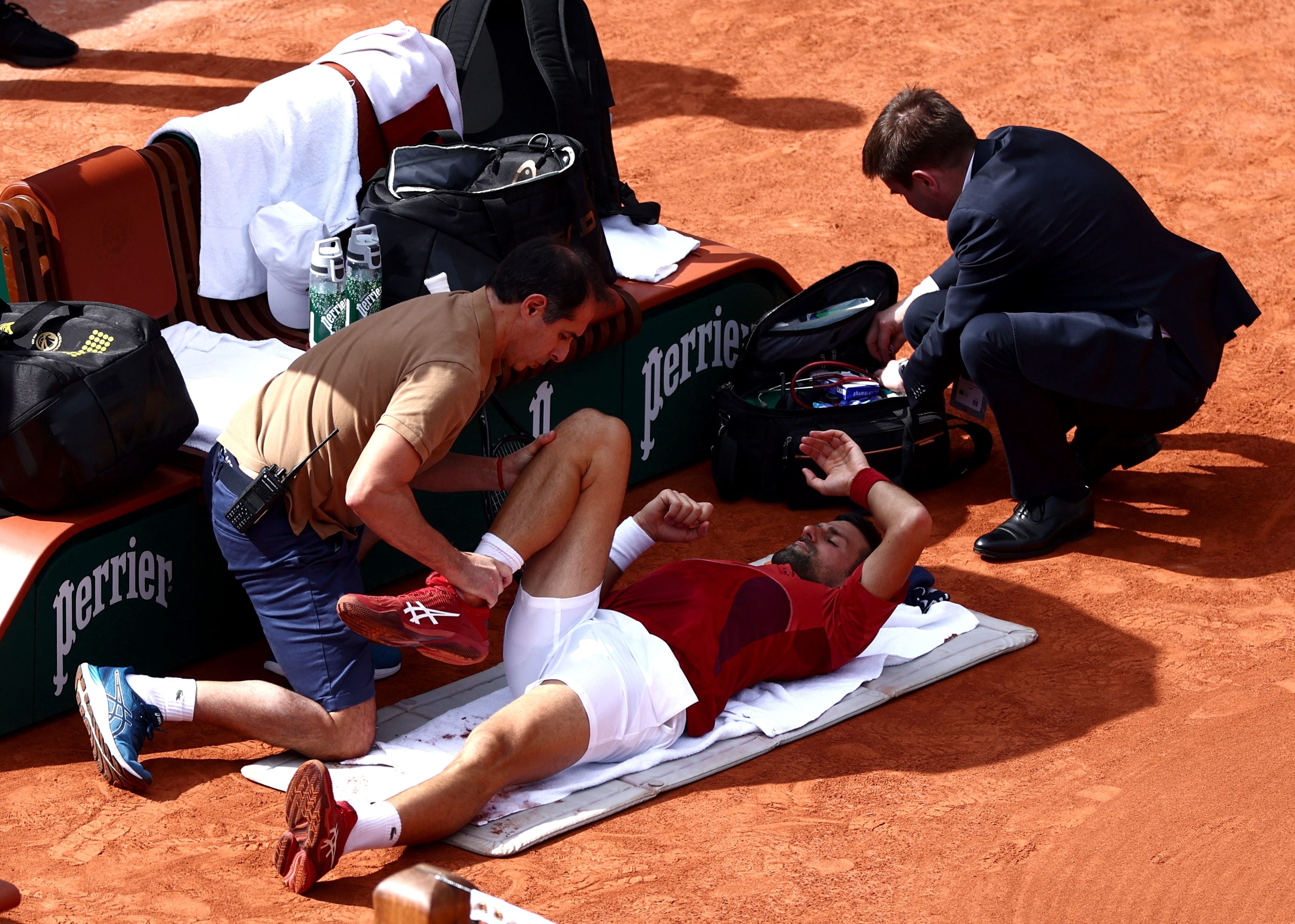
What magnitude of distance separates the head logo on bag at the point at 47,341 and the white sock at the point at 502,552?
4.13 ft

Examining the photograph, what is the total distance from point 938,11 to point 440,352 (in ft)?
→ 23.7

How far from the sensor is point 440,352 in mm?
3951

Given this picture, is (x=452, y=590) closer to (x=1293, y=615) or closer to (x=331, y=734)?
(x=331, y=734)

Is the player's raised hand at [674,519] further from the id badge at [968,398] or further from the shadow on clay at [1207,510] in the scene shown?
the shadow on clay at [1207,510]

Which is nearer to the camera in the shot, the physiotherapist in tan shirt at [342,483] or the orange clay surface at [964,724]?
the orange clay surface at [964,724]

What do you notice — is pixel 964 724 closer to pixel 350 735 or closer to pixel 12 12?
pixel 350 735

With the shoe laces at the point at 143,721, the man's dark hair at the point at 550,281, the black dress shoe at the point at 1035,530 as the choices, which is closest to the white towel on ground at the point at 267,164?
the man's dark hair at the point at 550,281

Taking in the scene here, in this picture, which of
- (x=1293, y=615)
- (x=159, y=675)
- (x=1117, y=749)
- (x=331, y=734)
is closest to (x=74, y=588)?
(x=159, y=675)

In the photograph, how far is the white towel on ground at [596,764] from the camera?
154 inches

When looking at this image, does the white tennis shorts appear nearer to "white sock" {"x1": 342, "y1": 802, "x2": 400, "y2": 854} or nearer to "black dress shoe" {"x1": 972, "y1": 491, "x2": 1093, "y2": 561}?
"white sock" {"x1": 342, "y1": 802, "x2": 400, "y2": 854}

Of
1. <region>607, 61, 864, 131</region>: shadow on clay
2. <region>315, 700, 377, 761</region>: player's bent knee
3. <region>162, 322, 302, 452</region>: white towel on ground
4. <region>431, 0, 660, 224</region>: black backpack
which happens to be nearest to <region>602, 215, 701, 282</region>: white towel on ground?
<region>431, 0, 660, 224</region>: black backpack

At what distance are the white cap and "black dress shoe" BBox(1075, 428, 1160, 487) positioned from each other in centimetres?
270

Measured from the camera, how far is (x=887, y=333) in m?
5.74

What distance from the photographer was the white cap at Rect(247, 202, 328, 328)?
5.50 m
